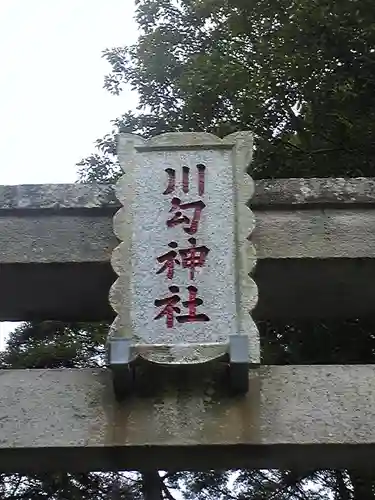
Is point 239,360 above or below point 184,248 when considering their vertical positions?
below

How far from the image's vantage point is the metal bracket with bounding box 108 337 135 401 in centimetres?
250

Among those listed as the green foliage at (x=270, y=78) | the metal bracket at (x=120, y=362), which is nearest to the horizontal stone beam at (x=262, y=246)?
the metal bracket at (x=120, y=362)

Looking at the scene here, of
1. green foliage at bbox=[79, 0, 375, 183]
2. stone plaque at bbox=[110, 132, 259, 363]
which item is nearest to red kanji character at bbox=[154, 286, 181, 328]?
stone plaque at bbox=[110, 132, 259, 363]

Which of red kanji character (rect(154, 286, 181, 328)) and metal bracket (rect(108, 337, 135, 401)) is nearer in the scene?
metal bracket (rect(108, 337, 135, 401))

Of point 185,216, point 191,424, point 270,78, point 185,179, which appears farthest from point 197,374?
point 270,78

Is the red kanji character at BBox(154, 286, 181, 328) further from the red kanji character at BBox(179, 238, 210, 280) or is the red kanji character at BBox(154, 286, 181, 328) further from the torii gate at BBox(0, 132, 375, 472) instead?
the torii gate at BBox(0, 132, 375, 472)

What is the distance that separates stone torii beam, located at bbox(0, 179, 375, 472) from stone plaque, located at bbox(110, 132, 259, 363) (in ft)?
0.59

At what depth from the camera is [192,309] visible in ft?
8.70

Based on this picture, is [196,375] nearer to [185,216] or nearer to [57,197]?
[185,216]

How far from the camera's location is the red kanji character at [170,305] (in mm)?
2641

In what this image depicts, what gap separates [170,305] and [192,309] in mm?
84

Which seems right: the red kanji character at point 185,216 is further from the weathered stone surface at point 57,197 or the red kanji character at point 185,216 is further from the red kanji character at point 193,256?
the weathered stone surface at point 57,197

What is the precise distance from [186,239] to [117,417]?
0.72 meters

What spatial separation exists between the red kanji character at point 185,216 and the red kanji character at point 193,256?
7 cm
